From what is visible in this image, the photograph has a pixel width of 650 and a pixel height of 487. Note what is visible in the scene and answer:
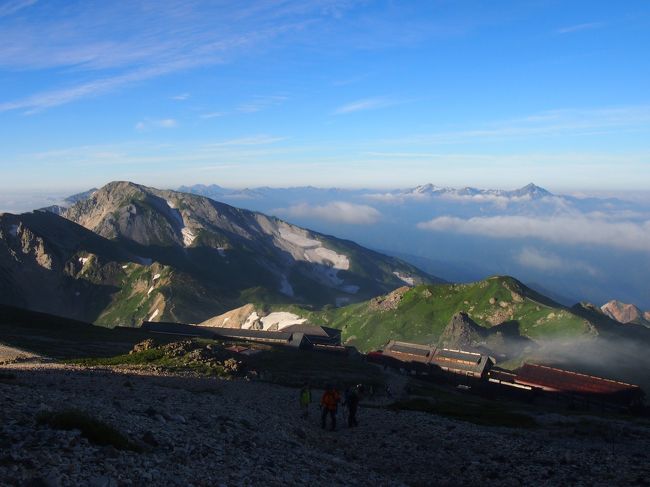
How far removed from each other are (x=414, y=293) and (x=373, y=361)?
77.3m

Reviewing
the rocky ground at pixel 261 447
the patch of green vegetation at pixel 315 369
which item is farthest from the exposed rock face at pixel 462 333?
the rocky ground at pixel 261 447

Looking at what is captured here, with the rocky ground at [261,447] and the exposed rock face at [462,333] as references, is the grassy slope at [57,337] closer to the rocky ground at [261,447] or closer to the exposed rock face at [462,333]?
the rocky ground at [261,447]

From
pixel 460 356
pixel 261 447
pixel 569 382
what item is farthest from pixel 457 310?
pixel 261 447

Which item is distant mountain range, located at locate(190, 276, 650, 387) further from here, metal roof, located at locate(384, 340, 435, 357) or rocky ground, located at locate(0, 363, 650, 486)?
rocky ground, located at locate(0, 363, 650, 486)

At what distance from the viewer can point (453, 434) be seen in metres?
32.2

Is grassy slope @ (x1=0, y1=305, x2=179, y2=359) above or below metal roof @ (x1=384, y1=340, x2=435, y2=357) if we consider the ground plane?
above

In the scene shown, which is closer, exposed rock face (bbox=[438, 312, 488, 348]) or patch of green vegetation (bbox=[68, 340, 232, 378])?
patch of green vegetation (bbox=[68, 340, 232, 378])

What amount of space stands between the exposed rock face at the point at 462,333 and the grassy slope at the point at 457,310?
7395 mm

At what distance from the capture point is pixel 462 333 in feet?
484

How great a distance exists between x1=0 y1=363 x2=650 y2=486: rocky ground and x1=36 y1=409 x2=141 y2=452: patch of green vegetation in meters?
0.35

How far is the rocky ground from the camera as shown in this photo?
51.0 ft

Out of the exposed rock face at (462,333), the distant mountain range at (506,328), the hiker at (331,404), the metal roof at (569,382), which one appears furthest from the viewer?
the exposed rock face at (462,333)

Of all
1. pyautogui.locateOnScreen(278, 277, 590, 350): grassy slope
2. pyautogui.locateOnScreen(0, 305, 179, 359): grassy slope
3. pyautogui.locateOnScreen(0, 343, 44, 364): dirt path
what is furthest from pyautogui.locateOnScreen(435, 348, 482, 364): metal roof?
pyautogui.locateOnScreen(0, 343, 44, 364): dirt path

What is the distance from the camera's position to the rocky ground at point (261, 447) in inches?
612
